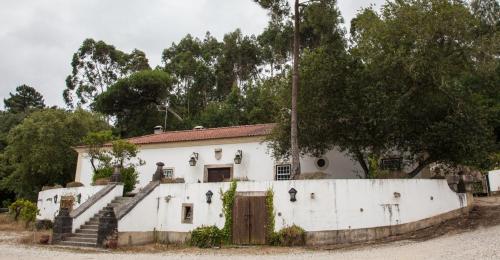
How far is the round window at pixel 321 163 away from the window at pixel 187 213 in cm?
698

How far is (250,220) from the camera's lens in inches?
540

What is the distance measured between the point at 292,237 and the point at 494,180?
618 inches

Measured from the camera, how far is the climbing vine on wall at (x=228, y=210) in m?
13.8

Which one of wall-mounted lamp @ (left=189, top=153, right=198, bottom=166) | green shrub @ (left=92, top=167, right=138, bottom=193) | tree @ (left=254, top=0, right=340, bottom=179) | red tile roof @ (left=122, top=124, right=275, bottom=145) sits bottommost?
green shrub @ (left=92, top=167, right=138, bottom=193)

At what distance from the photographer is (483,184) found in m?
23.0

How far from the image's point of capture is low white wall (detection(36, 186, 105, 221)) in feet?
58.2

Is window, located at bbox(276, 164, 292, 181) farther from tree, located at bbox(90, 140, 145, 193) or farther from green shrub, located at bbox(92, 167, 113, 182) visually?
green shrub, located at bbox(92, 167, 113, 182)

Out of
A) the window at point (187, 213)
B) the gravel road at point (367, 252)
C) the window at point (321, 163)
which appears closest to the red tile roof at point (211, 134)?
the window at point (321, 163)

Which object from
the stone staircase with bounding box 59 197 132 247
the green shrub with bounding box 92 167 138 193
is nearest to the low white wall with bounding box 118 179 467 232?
the stone staircase with bounding box 59 197 132 247

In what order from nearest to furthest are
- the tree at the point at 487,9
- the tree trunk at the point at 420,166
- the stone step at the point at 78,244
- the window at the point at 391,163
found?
the stone step at the point at 78,244, the tree trunk at the point at 420,166, the window at the point at 391,163, the tree at the point at 487,9

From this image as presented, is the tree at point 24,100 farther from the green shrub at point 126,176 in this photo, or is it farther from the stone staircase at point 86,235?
the stone staircase at point 86,235

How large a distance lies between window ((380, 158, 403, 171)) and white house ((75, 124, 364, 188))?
1.08 metres

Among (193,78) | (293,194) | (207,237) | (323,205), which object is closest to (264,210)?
(293,194)

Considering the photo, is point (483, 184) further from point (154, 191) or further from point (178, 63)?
point (178, 63)
